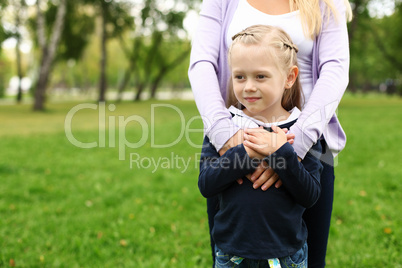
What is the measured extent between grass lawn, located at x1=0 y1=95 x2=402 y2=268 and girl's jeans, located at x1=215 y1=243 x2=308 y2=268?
1.85 m

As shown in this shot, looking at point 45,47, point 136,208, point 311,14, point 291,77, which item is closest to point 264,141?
point 291,77

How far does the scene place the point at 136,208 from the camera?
4891mm

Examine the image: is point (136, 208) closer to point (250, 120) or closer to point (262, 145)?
point (250, 120)

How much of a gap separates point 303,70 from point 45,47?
19.1 metres

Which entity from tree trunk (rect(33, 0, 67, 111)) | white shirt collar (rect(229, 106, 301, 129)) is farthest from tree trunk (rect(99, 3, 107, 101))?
white shirt collar (rect(229, 106, 301, 129))

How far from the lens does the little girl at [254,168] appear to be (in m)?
1.55

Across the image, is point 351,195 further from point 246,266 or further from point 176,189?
point 246,266

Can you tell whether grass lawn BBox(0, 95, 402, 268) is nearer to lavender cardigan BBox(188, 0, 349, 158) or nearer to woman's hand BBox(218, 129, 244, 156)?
lavender cardigan BBox(188, 0, 349, 158)

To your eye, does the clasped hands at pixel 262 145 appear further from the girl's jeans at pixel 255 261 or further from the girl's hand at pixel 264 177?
A: the girl's jeans at pixel 255 261

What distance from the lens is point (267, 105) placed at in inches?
67.1

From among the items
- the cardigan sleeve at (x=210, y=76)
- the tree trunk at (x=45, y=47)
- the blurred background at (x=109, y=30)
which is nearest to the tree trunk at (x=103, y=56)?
the blurred background at (x=109, y=30)

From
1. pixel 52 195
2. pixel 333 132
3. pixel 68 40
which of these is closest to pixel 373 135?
pixel 52 195

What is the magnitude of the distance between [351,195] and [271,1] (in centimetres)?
410

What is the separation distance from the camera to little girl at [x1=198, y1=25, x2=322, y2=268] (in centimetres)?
155
